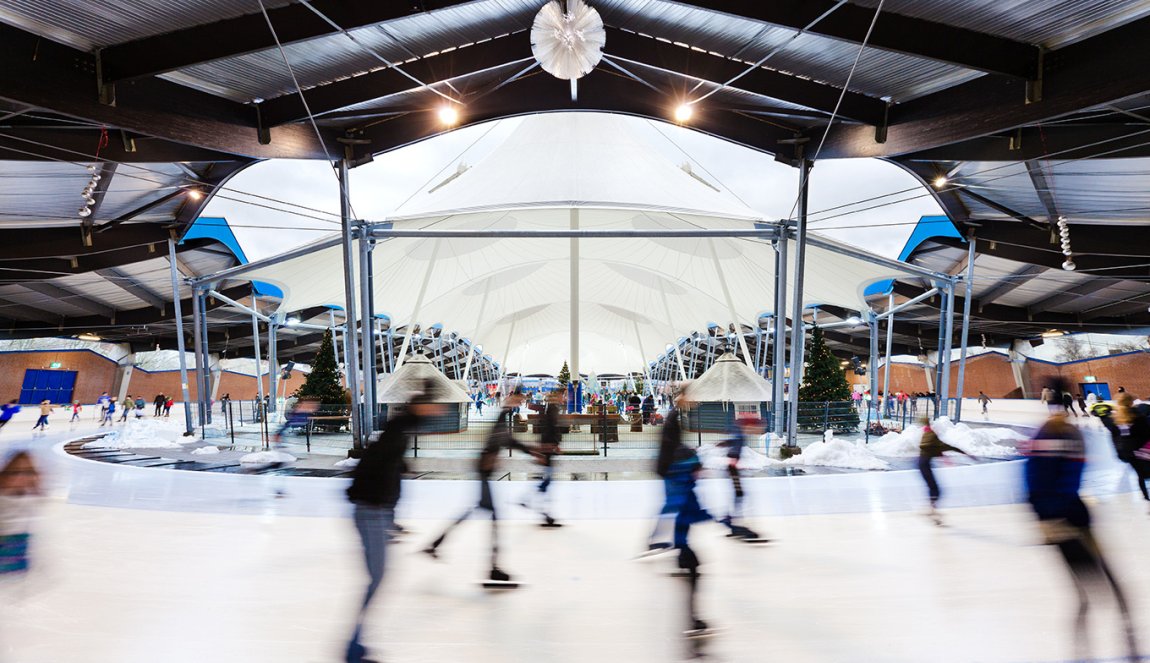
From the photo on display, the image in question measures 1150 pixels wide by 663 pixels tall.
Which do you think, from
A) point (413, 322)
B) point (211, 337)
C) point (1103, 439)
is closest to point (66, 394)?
point (211, 337)

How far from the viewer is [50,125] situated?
36.7 feet

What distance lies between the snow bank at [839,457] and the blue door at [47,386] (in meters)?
45.0

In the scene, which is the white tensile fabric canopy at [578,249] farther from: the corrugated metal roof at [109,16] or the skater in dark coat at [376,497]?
the skater in dark coat at [376,497]

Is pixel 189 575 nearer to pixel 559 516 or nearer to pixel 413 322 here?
pixel 559 516

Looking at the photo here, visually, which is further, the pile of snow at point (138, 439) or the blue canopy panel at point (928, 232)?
the blue canopy panel at point (928, 232)

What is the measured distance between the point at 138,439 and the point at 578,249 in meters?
18.7

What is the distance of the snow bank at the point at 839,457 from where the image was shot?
11.8 m

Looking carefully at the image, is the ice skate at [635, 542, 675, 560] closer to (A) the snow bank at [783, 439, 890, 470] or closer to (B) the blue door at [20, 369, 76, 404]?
(A) the snow bank at [783, 439, 890, 470]

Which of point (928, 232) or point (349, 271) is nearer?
point (349, 271)

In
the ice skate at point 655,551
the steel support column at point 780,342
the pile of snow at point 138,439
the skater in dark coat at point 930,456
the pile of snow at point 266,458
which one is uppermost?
the steel support column at point 780,342

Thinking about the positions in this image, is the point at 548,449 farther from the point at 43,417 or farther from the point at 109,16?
the point at 43,417

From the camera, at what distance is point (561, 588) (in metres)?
4.99

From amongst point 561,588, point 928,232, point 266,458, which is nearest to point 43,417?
point 266,458

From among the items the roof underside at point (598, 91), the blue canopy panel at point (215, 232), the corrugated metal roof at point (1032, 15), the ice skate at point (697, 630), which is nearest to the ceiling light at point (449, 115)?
the roof underside at point (598, 91)
